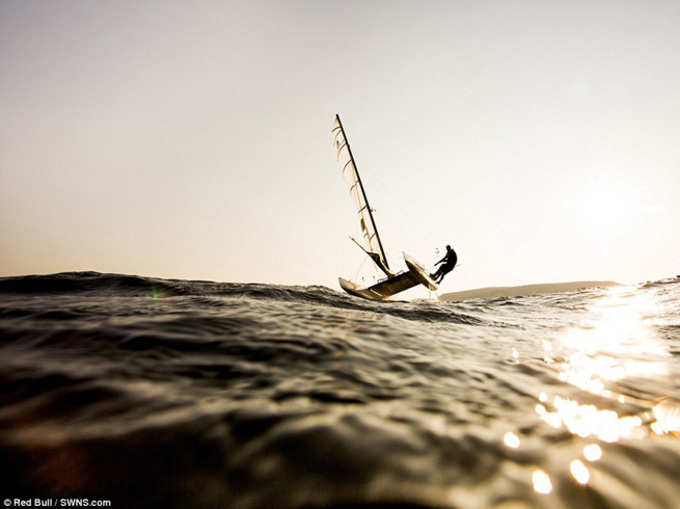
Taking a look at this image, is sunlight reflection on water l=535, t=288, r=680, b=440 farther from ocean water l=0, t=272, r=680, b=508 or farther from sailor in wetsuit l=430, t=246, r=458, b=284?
sailor in wetsuit l=430, t=246, r=458, b=284

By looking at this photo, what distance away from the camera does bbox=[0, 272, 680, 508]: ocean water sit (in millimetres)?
1062

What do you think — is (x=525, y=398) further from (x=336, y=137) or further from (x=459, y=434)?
(x=336, y=137)

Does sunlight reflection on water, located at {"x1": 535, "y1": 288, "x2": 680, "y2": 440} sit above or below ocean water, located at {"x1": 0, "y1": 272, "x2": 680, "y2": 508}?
below

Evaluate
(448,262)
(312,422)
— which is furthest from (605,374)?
(448,262)

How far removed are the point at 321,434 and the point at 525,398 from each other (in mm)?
1615

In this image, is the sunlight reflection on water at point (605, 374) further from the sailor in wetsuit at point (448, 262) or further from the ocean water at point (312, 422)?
the sailor in wetsuit at point (448, 262)

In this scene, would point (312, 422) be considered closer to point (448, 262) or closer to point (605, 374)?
point (605, 374)

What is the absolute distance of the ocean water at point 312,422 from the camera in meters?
1.06

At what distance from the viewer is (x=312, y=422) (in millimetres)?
1478

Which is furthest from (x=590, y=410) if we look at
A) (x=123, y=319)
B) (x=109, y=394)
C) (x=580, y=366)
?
(x=123, y=319)

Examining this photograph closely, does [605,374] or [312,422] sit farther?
[605,374]

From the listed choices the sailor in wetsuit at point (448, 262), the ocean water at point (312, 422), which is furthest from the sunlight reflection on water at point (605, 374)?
the sailor in wetsuit at point (448, 262)

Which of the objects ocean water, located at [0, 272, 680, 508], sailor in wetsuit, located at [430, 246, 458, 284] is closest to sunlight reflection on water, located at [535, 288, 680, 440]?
ocean water, located at [0, 272, 680, 508]

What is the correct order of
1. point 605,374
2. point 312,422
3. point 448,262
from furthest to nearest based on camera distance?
1. point 448,262
2. point 605,374
3. point 312,422
